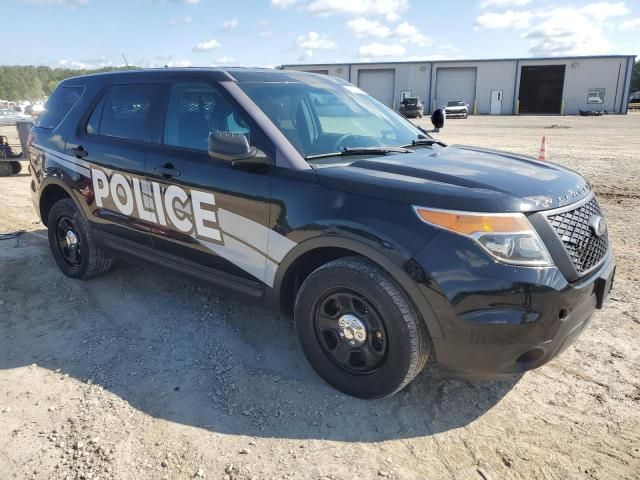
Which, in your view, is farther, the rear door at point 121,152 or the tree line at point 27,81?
the tree line at point 27,81

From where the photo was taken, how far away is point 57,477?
2.46 metres

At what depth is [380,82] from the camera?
54.8m

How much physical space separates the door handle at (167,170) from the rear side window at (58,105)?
1.62 metres

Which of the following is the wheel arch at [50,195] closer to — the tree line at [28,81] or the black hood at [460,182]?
the black hood at [460,182]

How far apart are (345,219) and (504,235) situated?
81cm

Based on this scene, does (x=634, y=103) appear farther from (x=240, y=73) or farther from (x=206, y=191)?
(x=206, y=191)

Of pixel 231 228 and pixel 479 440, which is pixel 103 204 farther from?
pixel 479 440

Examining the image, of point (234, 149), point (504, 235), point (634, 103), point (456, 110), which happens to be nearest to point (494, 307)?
point (504, 235)

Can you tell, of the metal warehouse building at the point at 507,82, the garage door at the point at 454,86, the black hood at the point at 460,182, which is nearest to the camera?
the black hood at the point at 460,182

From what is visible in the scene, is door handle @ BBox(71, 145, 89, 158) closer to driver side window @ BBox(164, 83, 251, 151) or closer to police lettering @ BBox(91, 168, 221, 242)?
police lettering @ BBox(91, 168, 221, 242)

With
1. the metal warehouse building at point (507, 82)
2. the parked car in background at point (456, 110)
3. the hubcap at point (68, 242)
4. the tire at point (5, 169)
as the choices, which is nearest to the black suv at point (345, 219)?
the hubcap at point (68, 242)

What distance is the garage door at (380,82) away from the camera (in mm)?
54406

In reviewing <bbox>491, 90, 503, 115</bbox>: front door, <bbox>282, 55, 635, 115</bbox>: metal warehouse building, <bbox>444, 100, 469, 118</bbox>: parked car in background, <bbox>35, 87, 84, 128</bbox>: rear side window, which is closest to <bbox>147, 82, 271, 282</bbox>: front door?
<bbox>35, 87, 84, 128</bbox>: rear side window

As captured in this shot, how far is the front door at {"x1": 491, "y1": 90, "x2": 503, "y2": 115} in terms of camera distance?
172ft
